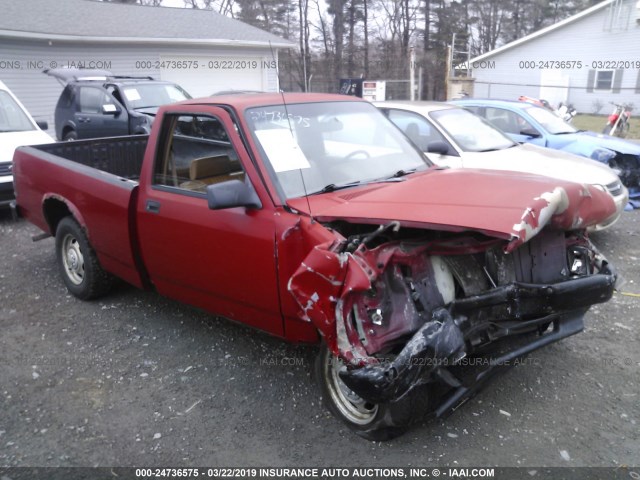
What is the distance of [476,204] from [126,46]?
17.4m

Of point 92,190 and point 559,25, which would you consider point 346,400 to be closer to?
point 92,190

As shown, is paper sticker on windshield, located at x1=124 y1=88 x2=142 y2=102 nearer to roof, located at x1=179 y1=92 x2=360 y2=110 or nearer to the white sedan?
the white sedan

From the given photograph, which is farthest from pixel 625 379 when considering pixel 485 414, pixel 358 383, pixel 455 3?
pixel 455 3

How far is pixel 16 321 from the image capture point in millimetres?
4695

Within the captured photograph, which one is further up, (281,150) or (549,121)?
(281,150)

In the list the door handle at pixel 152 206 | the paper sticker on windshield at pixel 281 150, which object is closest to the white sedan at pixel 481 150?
the paper sticker on windshield at pixel 281 150

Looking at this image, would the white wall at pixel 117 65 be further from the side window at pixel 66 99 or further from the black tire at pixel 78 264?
the black tire at pixel 78 264

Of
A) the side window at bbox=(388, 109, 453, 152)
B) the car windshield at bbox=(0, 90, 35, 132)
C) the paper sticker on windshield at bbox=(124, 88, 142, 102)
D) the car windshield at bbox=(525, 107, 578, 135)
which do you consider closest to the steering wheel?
the side window at bbox=(388, 109, 453, 152)

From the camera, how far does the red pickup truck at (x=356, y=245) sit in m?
2.62

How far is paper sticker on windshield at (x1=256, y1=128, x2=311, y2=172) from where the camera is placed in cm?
339

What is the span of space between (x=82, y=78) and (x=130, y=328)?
9.57m

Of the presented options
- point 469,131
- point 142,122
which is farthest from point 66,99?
point 469,131

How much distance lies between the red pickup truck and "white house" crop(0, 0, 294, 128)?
11.3 m

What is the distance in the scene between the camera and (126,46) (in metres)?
17.4
